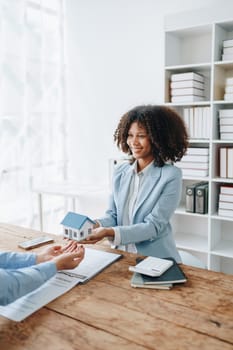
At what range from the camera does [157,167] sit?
1901 mm

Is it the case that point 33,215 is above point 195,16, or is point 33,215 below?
below

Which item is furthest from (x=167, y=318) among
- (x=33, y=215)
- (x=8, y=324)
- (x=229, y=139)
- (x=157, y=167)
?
(x=33, y=215)

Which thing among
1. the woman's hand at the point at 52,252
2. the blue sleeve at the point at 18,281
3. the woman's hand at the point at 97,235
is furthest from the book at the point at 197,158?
the blue sleeve at the point at 18,281

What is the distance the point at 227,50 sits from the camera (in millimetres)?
2768

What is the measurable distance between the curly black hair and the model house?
572mm

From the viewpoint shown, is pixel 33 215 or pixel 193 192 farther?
pixel 33 215

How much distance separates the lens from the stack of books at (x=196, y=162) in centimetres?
288

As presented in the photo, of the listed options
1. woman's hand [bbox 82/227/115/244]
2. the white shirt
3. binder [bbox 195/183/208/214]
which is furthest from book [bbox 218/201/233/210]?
woman's hand [bbox 82/227/115/244]

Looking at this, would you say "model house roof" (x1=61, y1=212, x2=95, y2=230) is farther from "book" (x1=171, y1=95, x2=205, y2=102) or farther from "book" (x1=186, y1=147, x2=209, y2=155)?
"book" (x1=171, y1=95, x2=205, y2=102)

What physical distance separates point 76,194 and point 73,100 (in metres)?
1.23

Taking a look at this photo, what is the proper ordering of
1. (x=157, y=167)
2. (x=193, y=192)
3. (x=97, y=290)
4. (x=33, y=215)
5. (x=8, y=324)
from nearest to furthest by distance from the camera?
(x=8, y=324) → (x=97, y=290) → (x=157, y=167) → (x=193, y=192) → (x=33, y=215)

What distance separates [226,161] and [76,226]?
5.57 feet

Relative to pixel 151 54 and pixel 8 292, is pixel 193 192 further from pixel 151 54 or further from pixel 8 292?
pixel 8 292

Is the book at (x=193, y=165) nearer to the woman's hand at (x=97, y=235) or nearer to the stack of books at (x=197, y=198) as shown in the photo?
the stack of books at (x=197, y=198)
